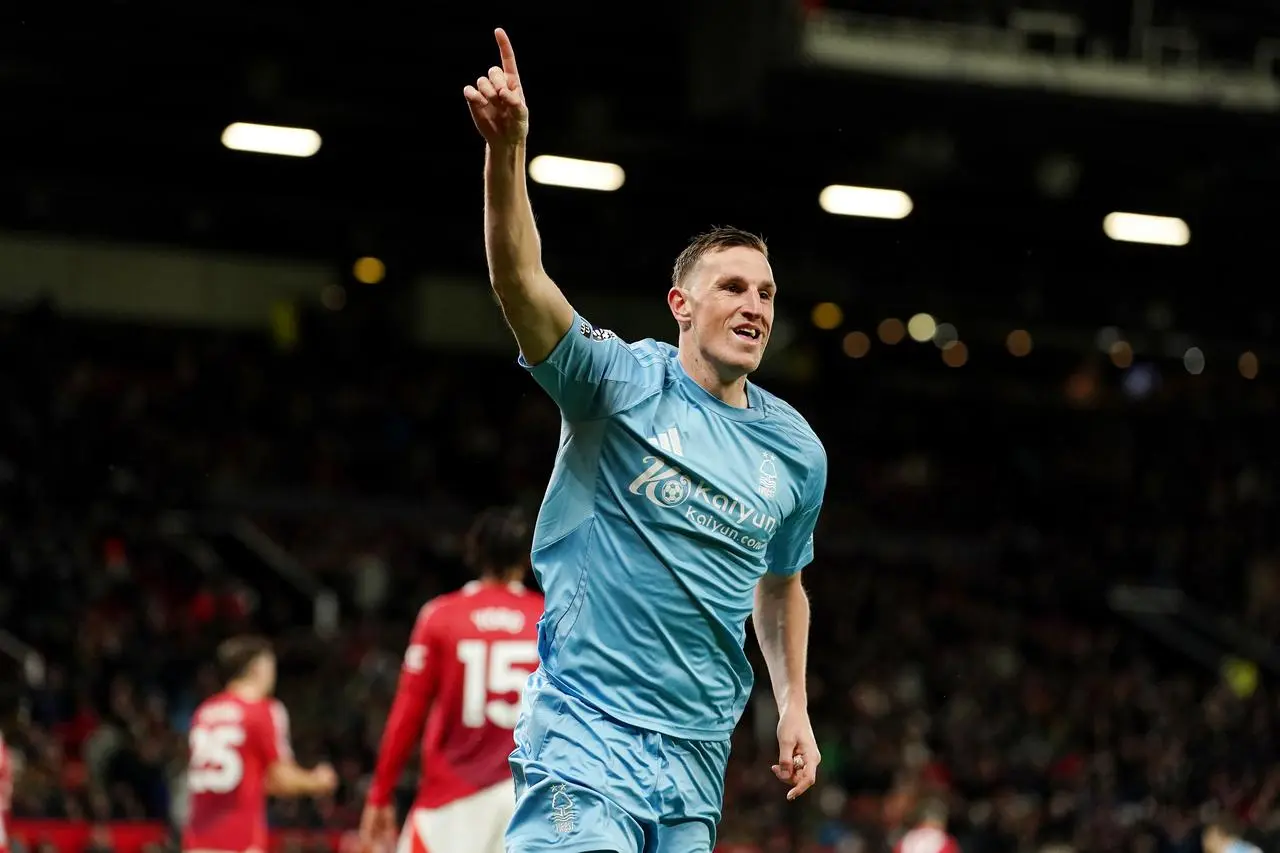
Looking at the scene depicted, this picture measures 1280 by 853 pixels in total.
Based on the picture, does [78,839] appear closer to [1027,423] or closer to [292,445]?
[292,445]

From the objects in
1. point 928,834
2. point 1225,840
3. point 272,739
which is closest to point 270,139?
point 928,834

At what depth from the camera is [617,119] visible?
21578 millimetres

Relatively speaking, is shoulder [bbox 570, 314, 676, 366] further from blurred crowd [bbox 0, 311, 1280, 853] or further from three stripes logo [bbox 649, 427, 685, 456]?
blurred crowd [bbox 0, 311, 1280, 853]

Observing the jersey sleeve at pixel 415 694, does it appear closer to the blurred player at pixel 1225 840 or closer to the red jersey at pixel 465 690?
the red jersey at pixel 465 690

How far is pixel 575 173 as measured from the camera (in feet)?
76.2

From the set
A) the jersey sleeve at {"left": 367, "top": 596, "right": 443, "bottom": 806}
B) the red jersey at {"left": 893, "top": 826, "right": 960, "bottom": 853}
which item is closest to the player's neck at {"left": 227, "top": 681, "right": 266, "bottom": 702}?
the jersey sleeve at {"left": 367, "top": 596, "right": 443, "bottom": 806}

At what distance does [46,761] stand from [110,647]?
2934 mm

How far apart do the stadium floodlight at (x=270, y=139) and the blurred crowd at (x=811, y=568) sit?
162 inches

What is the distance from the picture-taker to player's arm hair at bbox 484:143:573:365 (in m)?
3.93

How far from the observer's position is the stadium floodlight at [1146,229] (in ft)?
79.4

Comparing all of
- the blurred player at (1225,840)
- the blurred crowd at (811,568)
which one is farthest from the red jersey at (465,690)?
the blurred player at (1225,840)

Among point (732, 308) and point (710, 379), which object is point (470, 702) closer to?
point (710, 379)

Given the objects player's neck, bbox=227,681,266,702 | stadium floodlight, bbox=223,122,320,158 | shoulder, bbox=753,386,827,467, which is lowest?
player's neck, bbox=227,681,266,702

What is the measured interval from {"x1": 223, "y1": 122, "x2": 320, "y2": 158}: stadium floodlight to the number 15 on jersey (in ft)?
47.9
